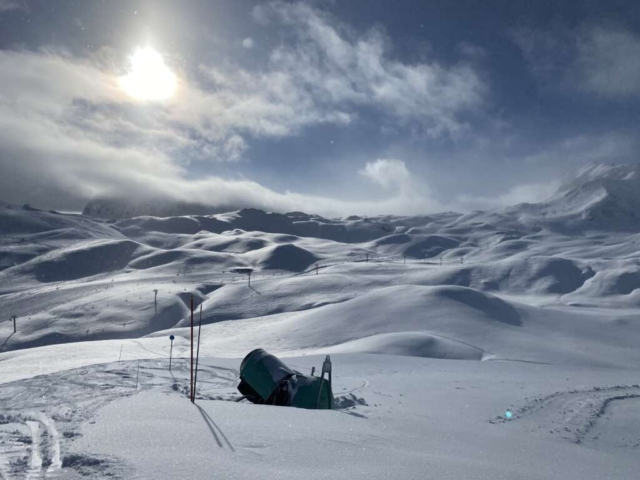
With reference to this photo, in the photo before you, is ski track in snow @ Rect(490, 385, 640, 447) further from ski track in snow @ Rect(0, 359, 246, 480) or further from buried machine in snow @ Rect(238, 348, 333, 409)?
ski track in snow @ Rect(0, 359, 246, 480)

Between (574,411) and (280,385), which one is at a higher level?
(280,385)

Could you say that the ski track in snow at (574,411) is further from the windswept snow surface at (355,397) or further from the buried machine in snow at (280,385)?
the buried machine in snow at (280,385)

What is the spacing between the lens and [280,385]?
14.1 meters

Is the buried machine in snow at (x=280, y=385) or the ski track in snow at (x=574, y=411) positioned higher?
the buried machine in snow at (x=280, y=385)

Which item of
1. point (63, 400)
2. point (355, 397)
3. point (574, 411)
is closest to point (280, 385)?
point (355, 397)

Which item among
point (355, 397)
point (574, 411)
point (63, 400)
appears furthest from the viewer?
point (355, 397)

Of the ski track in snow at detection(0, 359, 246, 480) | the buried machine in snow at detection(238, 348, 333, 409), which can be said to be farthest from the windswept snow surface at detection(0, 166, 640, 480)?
the buried machine in snow at detection(238, 348, 333, 409)

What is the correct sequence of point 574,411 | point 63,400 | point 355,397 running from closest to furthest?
point 63,400
point 574,411
point 355,397

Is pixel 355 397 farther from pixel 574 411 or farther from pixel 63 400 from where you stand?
pixel 63 400

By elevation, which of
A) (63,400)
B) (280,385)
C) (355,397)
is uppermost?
(63,400)

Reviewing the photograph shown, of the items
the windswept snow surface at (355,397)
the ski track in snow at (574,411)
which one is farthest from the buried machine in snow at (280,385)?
the ski track in snow at (574,411)

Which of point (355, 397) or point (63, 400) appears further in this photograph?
point (355, 397)

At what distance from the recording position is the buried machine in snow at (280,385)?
13391 mm

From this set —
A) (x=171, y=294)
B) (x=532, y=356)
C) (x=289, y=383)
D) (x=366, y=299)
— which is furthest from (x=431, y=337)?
(x=171, y=294)
